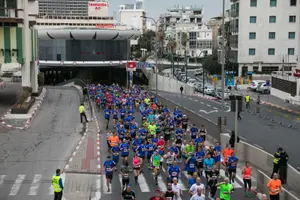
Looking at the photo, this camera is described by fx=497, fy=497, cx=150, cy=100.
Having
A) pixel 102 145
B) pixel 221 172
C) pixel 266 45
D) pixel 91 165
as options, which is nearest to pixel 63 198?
pixel 91 165

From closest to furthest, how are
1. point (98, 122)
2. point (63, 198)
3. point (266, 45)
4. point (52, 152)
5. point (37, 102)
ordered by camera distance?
point (63, 198)
point (52, 152)
point (98, 122)
point (37, 102)
point (266, 45)

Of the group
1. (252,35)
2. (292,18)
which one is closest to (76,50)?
(252,35)

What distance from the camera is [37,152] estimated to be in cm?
2452

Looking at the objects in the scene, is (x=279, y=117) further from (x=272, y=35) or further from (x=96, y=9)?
(x=96, y=9)

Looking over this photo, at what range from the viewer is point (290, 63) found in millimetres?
79438

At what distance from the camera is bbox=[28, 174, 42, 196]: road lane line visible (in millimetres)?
17453

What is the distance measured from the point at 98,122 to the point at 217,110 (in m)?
14.7

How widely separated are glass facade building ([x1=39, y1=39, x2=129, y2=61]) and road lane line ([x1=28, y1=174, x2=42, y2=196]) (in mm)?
79413

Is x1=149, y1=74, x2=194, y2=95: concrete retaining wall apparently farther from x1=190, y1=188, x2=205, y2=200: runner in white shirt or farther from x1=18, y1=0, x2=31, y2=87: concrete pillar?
x1=190, y1=188, x2=205, y2=200: runner in white shirt

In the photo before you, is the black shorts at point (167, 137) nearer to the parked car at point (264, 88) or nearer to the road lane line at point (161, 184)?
the road lane line at point (161, 184)

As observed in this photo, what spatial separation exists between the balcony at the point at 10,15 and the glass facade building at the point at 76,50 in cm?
5598

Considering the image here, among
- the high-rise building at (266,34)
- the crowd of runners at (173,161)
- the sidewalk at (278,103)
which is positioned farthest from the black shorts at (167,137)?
the high-rise building at (266,34)

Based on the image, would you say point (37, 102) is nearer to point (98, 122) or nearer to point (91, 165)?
point (98, 122)

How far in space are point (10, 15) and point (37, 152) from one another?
20.5m
